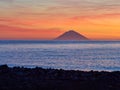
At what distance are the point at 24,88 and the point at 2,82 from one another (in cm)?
198

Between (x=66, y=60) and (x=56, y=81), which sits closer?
(x=56, y=81)

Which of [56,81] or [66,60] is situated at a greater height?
[56,81]

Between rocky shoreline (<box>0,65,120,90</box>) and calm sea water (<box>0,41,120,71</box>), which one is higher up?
rocky shoreline (<box>0,65,120,90</box>)

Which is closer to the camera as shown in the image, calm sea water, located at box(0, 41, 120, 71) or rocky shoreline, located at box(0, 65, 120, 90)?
rocky shoreline, located at box(0, 65, 120, 90)

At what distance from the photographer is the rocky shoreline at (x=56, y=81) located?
48.3 ft

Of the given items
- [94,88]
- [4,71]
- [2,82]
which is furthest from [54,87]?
[4,71]

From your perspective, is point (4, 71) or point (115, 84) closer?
point (115, 84)

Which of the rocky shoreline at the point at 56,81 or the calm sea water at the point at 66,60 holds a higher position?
the rocky shoreline at the point at 56,81

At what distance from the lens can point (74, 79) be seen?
58.3ft

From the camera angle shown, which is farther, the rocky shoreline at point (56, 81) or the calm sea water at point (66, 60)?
the calm sea water at point (66, 60)

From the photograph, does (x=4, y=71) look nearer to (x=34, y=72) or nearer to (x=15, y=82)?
(x=34, y=72)

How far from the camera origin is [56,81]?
55.3 ft

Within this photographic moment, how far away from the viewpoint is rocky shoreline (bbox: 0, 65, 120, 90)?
14711 mm

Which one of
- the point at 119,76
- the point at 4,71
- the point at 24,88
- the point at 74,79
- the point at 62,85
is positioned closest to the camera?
the point at 24,88
